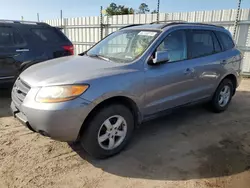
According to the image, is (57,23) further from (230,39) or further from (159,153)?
(159,153)

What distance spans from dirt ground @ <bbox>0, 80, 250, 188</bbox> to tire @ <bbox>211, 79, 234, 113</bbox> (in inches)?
25.1

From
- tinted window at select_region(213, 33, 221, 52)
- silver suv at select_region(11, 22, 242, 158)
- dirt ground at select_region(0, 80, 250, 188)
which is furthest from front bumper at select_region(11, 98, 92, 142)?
tinted window at select_region(213, 33, 221, 52)

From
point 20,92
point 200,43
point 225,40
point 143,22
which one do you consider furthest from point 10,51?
point 143,22

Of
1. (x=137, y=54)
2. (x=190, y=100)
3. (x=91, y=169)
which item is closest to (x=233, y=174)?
(x=190, y=100)

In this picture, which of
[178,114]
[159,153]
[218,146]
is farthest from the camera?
[178,114]

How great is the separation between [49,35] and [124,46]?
9.14 feet

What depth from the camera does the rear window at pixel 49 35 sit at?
215 inches

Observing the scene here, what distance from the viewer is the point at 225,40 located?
4.60 meters

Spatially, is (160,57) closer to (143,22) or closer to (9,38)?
(9,38)

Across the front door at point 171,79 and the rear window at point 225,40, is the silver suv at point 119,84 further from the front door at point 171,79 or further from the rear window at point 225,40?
the rear window at point 225,40

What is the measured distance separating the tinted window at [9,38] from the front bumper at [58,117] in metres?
3.02

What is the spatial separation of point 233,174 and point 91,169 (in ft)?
5.74

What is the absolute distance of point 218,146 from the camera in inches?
133

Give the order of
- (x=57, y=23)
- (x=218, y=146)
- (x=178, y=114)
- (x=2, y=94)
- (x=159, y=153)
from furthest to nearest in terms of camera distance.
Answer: (x=57, y=23) → (x=2, y=94) → (x=178, y=114) → (x=218, y=146) → (x=159, y=153)
